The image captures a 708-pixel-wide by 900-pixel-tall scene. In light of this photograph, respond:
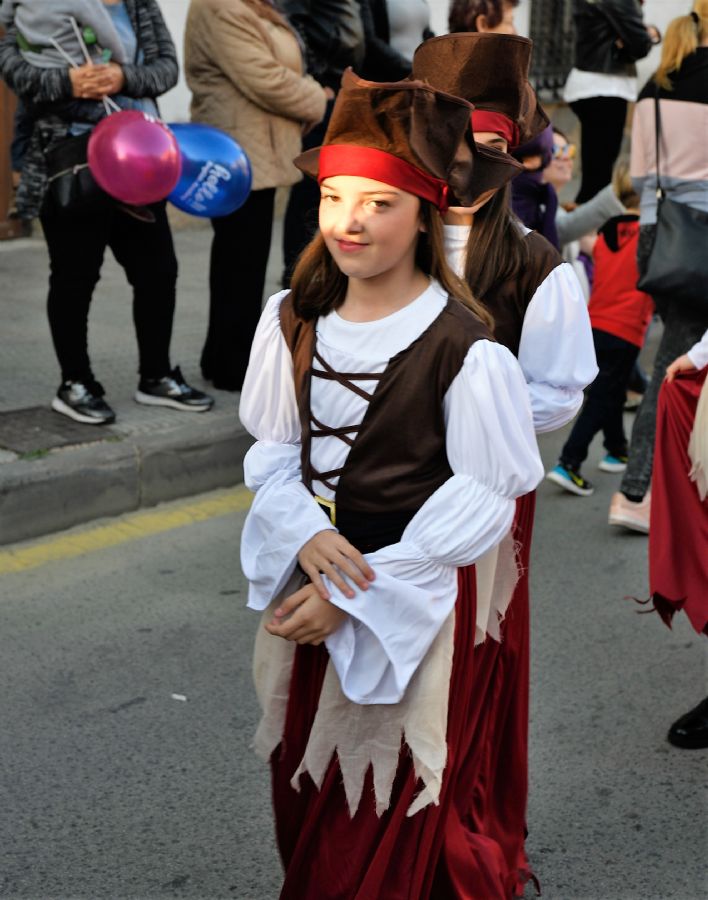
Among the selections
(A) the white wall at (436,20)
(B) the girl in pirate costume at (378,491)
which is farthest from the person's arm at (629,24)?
(B) the girl in pirate costume at (378,491)

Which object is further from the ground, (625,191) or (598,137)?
(625,191)

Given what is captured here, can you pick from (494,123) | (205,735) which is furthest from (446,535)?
(205,735)

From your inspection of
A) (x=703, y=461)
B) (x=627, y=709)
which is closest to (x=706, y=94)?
(x=703, y=461)

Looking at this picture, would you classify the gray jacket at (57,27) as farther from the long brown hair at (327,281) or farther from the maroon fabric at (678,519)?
the long brown hair at (327,281)

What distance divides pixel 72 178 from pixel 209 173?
56cm

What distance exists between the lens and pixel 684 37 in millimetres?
5020

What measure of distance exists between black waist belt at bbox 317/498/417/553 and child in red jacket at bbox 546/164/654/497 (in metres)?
3.47

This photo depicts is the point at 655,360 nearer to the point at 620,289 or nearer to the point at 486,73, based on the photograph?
the point at 620,289

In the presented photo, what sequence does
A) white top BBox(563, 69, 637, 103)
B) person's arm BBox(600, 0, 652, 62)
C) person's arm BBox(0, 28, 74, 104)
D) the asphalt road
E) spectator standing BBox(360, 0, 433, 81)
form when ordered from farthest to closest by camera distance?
1. white top BBox(563, 69, 637, 103)
2. person's arm BBox(600, 0, 652, 62)
3. spectator standing BBox(360, 0, 433, 81)
4. person's arm BBox(0, 28, 74, 104)
5. the asphalt road

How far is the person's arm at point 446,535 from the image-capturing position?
239 centimetres

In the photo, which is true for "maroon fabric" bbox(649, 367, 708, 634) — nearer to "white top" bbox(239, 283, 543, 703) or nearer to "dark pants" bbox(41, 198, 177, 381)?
"white top" bbox(239, 283, 543, 703)

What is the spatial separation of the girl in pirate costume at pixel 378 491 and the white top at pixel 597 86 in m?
7.33

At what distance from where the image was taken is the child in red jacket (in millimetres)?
5941

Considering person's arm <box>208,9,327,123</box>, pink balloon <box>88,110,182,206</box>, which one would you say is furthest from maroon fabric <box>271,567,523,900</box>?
person's arm <box>208,9,327,123</box>
